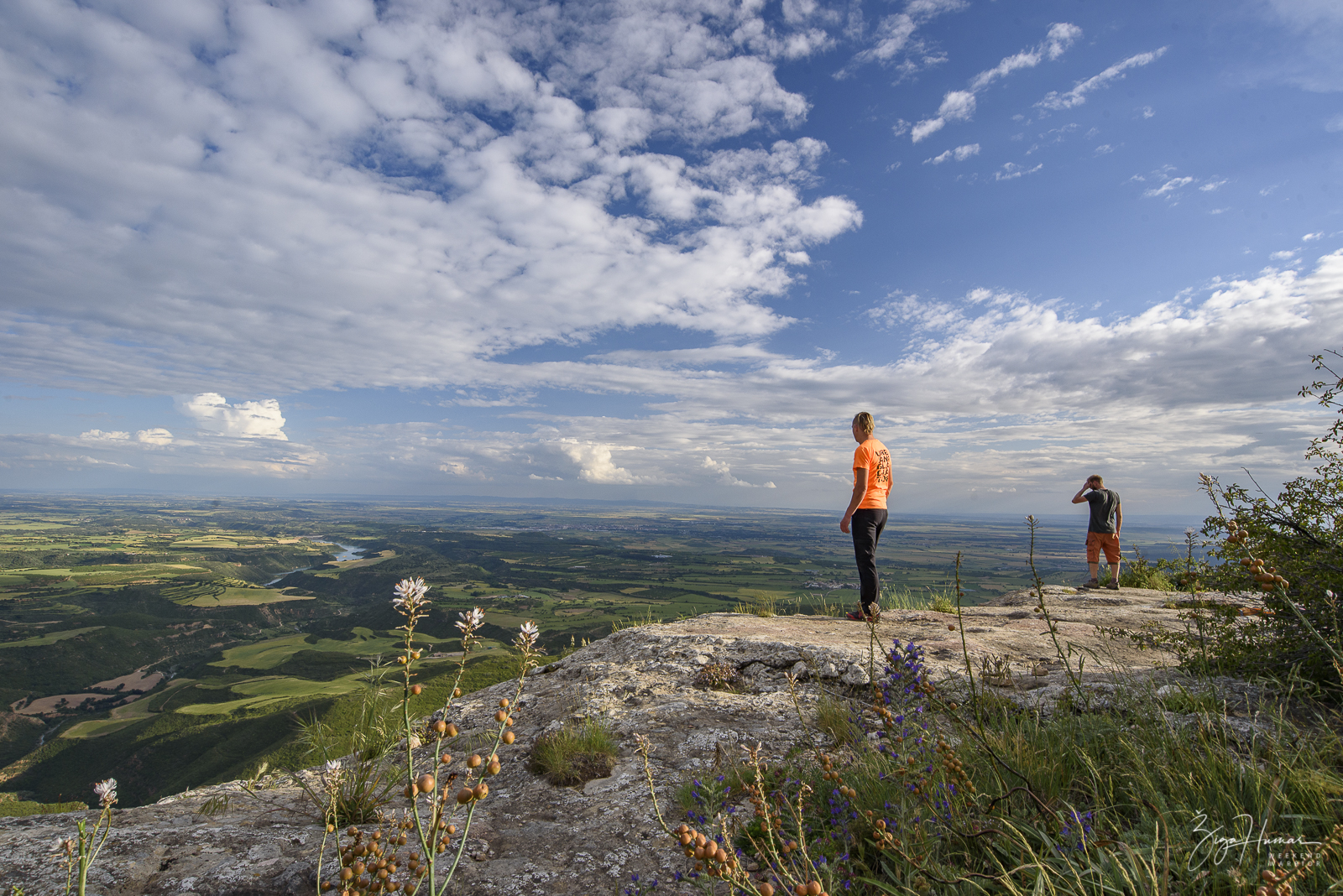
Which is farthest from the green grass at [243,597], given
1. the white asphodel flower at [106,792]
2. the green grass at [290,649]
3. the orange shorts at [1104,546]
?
the orange shorts at [1104,546]

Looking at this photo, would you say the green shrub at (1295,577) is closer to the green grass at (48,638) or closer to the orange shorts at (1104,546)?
the orange shorts at (1104,546)

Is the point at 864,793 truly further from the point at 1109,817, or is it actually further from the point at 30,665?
the point at 30,665

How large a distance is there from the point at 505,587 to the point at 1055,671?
8966 centimetres

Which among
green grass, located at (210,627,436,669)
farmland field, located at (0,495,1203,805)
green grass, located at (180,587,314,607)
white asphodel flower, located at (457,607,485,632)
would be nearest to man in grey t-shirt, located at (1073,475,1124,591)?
farmland field, located at (0,495,1203,805)

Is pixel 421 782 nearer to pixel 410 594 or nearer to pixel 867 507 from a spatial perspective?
pixel 410 594

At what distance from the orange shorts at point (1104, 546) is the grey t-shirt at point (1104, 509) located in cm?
13

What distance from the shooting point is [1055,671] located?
17.3 feet

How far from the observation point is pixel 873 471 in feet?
26.1

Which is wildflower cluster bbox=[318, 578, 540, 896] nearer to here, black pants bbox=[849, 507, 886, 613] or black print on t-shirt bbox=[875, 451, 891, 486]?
black pants bbox=[849, 507, 886, 613]

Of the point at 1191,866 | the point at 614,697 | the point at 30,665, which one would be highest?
the point at 1191,866

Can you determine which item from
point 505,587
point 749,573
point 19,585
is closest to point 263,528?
point 19,585

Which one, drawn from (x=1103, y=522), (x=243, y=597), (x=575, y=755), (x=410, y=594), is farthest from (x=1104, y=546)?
(x=243, y=597)

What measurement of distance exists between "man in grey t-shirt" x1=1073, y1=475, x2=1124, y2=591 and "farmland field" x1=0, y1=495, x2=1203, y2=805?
4.29 ft

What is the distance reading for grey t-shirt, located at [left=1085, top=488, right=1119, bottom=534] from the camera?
1131cm
